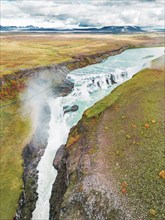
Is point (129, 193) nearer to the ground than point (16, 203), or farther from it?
farther from it

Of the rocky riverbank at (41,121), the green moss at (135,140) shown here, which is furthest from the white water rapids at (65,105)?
Answer: the green moss at (135,140)

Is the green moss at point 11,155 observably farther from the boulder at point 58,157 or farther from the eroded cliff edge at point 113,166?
the boulder at point 58,157

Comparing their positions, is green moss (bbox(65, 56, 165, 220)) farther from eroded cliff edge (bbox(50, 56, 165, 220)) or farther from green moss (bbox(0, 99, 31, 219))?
green moss (bbox(0, 99, 31, 219))

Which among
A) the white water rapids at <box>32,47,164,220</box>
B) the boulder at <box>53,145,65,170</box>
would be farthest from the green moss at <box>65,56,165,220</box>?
the white water rapids at <box>32,47,164,220</box>

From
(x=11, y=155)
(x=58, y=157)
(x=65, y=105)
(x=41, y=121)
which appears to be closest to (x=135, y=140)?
(x=58, y=157)

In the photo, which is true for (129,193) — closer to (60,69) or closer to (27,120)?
(27,120)

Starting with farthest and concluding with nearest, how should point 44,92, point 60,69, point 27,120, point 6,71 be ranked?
point 60,69 < point 6,71 < point 44,92 < point 27,120

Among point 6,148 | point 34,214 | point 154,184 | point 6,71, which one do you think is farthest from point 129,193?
point 6,71

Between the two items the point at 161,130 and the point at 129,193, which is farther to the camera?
the point at 161,130

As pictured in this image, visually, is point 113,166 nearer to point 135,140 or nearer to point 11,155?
point 135,140
